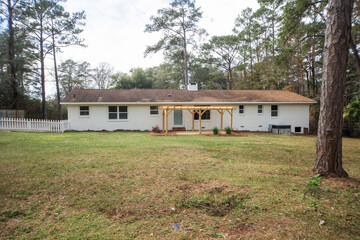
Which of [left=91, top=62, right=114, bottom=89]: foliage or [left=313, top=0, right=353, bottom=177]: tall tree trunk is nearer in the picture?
[left=313, top=0, right=353, bottom=177]: tall tree trunk

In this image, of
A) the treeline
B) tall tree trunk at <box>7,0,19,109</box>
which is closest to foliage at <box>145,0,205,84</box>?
the treeline

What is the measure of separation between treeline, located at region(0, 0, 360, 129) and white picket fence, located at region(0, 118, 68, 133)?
22.4ft

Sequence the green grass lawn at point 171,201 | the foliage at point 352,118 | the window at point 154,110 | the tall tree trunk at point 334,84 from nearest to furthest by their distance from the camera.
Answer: the green grass lawn at point 171,201
the tall tree trunk at point 334,84
the foliage at point 352,118
the window at point 154,110

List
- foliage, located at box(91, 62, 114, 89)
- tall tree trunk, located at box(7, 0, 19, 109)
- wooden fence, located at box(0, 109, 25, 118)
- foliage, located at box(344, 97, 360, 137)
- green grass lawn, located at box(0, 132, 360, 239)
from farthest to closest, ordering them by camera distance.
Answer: foliage, located at box(91, 62, 114, 89)
wooden fence, located at box(0, 109, 25, 118)
tall tree trunk, located at box(7, 0, 19, 109)
foliage, located at box(344, 97, 360, 137)
green grass lawn, located at box(0, 132, 360, 239)

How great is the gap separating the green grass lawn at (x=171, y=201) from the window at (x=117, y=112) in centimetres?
1047

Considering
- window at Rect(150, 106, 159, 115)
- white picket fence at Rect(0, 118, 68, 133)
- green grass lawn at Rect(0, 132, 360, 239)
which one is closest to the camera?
green grass lawn at Rect(0, 132, 360, 239)

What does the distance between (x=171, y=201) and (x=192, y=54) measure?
27509mm

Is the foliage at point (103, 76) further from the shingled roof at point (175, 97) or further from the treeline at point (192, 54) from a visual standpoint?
the shingled roof at point (175, 97)

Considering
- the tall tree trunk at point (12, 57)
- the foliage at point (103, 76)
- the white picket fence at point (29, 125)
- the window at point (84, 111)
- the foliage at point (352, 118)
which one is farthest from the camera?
the foliage at point (103, 76)

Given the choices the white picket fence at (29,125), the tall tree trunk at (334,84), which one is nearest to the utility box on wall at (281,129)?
the tall tree trunk at (334,84)

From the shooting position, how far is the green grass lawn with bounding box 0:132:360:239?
252 centimetres

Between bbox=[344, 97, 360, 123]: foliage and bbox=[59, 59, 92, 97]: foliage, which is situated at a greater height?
bbox=[59, 59, 92, 97]: foliage

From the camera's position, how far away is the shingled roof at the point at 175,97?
615 inches

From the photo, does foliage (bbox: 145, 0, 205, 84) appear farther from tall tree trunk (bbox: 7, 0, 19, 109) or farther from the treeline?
tall tree trunk (bbox: 7, 0, 19, 109)
